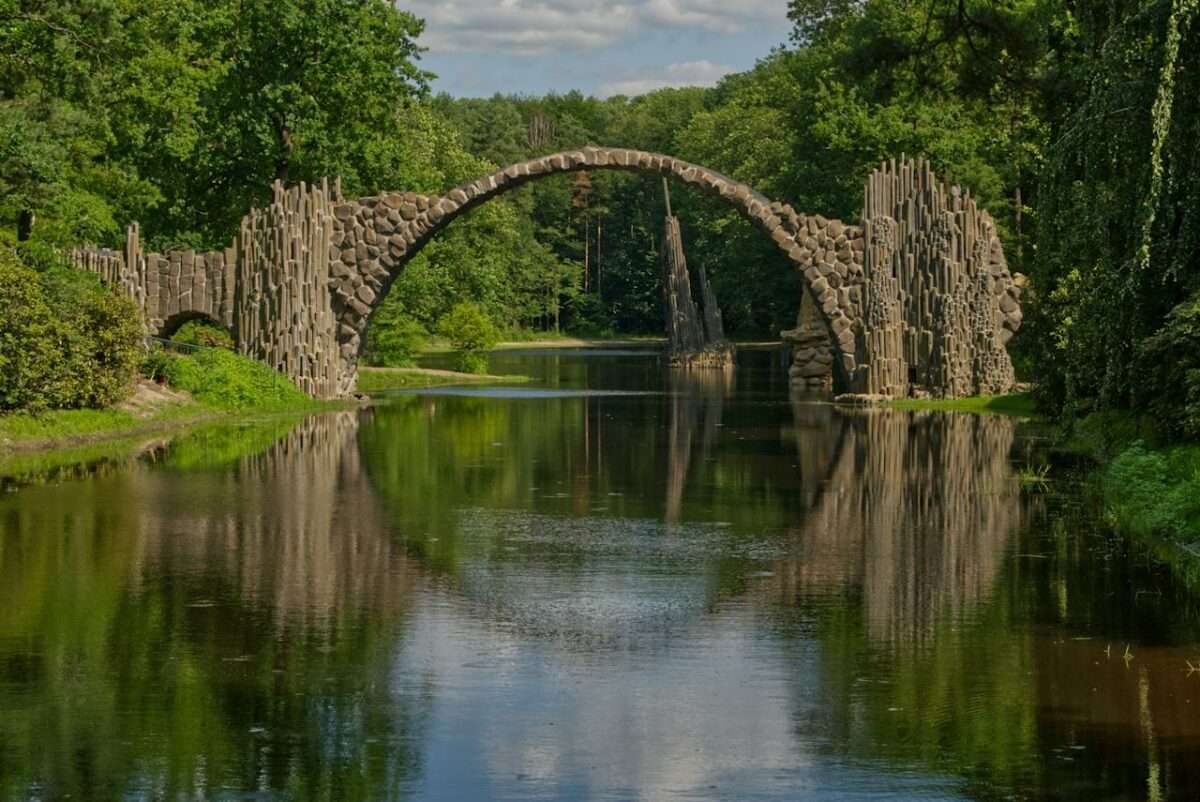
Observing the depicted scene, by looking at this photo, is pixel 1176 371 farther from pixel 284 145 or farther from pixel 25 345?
pixel 284 145

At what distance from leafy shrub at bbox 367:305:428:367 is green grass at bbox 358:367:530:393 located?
1.98 feet

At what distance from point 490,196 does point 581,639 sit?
31.9 m

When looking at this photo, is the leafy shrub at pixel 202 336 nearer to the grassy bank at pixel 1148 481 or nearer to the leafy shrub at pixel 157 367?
the leafy shrub at pixel 157 367

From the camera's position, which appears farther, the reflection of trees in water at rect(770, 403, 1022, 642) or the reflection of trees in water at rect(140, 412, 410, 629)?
the reflection of trees in water at rect(770, 403, 1022, 642)

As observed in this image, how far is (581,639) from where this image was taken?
45.2 ft

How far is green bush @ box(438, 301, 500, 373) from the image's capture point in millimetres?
60594

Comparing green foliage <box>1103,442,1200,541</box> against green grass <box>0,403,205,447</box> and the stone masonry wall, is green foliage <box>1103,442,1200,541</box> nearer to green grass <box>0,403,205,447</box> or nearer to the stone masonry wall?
green grass <box>0,403,205,447</box>

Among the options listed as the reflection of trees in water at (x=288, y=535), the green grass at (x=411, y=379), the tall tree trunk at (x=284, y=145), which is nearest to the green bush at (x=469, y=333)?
the green grass at (x=411, y=379)

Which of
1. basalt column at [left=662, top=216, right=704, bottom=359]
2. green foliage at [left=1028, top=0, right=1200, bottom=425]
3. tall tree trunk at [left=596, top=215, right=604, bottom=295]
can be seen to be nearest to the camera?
green foliage at [left=1028, top=0, right=1200, bottom=425]

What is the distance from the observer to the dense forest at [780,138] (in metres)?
17.8

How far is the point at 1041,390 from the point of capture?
34.9 metres

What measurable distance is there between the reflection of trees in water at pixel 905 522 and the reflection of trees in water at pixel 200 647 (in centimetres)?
383

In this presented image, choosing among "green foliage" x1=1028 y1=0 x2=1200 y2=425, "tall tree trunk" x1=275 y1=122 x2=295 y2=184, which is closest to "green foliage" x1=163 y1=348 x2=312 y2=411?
"tall tree trunk" x1=275 y1=122 x2=295 y2=184

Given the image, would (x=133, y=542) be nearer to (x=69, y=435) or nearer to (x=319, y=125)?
(x=69, y=435)
